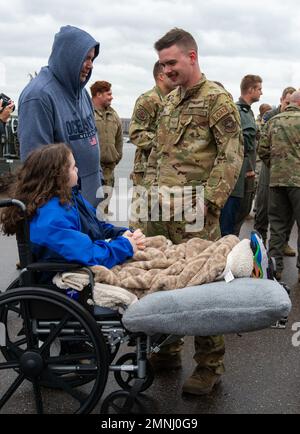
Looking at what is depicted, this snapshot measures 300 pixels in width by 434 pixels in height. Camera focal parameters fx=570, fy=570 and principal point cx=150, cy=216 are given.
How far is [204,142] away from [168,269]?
97 cm

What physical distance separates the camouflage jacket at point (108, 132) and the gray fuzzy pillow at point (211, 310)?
16.5 ft

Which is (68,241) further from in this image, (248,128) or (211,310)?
(248,128)

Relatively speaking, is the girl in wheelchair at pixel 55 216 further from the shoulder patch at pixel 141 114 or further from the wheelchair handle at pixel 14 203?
the shoulder patch at pixel 141 114

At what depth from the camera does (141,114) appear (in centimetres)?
546

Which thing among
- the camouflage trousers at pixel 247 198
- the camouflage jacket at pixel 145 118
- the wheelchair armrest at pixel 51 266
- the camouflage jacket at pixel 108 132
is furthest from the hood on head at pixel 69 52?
the camouflage jacket at pixel 108 132

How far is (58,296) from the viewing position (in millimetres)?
2582

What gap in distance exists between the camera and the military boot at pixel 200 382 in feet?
10.6

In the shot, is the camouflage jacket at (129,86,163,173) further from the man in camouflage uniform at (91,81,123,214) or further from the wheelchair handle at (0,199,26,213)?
the wheelchair handle at (0,199,26,213)

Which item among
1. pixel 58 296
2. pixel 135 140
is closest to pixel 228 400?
pixel 58 296

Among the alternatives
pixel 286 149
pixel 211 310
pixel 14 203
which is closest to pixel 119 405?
pixel 211 310

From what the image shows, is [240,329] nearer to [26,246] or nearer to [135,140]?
[26,246]

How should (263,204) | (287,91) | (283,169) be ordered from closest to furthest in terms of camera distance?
(283,169)
(263,204)
(287,91)

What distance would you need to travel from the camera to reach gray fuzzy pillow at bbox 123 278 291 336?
2459mm
